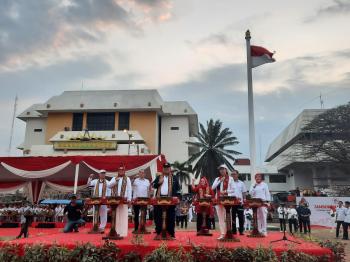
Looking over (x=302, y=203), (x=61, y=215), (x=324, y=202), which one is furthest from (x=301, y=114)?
(x=61, y=215)

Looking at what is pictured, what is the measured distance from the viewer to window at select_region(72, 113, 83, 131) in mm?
50472

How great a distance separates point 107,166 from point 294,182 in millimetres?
41295

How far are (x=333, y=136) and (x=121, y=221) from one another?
118 ft

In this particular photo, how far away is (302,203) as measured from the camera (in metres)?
17.1

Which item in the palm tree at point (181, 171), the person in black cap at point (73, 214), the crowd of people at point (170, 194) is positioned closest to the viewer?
the crowd of people at point (170, 194)

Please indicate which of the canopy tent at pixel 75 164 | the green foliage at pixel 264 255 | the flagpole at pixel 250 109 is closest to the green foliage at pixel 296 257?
the green foliage at pixel 264 255

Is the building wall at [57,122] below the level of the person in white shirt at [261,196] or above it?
above

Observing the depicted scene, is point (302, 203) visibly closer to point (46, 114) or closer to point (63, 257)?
point (63, 257)

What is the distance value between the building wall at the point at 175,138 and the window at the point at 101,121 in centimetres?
832

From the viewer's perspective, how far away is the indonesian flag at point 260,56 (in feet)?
48.1

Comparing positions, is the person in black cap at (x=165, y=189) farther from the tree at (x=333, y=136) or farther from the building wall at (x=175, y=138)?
the building wall at (x=175, y=138)

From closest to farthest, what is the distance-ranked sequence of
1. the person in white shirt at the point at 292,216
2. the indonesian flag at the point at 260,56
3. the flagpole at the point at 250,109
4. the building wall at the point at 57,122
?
the flagpole at the point at 250,109, the indonesian flag at the point at 260,56, the person in white shirt at the point at 292,216, the building wall at the point at 57,122

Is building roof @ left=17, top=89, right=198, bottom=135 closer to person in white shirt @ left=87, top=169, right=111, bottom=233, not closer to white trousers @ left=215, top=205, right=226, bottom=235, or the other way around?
person in white shirt @ left=87, top=169, right=111, bottom=233

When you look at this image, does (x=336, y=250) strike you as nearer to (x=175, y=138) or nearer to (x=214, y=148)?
(x=214, y=148)
